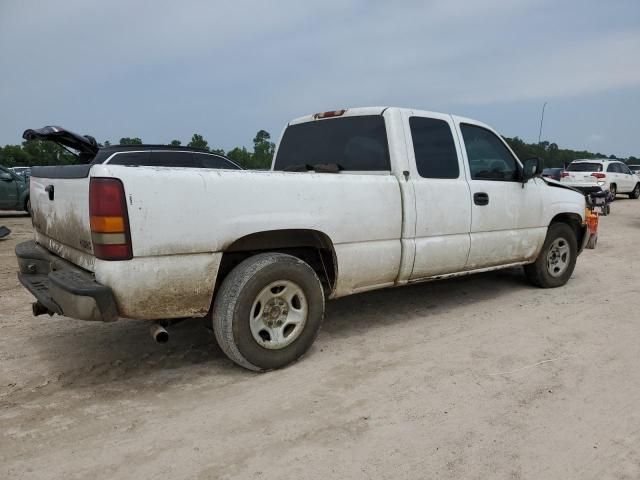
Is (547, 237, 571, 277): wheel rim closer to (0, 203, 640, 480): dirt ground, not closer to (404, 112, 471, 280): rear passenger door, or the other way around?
(0, 203, 640, 480): dirt ground

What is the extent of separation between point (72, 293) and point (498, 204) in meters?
3.79

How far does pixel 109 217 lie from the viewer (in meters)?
2.69

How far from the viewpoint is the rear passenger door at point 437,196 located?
13.4ft

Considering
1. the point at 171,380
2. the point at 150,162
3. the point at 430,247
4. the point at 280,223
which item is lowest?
the point at 171,380

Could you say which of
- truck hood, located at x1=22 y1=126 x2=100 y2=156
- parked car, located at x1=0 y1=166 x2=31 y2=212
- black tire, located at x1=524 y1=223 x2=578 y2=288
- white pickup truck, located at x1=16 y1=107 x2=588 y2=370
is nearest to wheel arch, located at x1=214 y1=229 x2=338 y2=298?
white pickup truck, located at x1=16 y1=107 x2=588 y2=370

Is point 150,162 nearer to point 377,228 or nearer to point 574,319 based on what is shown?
point 377,228

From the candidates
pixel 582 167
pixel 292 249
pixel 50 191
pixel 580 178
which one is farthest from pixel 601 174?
pixel 50 191

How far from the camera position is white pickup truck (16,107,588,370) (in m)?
2.78

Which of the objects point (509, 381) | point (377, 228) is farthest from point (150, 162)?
point (509, 381)

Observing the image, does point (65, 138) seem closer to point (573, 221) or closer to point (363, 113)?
point (363, 113)

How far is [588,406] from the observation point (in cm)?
288

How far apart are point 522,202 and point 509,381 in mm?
2374

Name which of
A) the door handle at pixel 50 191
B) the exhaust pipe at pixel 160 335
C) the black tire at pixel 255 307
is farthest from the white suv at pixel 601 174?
the door handle at pixel 50 191

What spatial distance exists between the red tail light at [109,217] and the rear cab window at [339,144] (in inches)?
84.8
